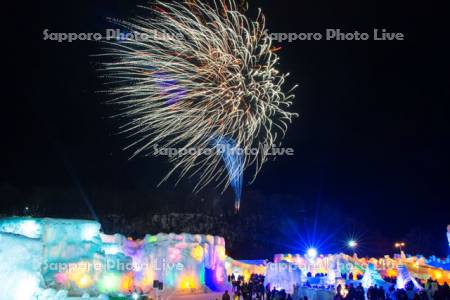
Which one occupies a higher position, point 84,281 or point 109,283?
point 84,281

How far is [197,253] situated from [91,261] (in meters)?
8.75

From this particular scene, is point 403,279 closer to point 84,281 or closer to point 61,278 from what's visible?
point 84,281

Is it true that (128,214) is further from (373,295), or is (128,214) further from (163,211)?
(373,295)

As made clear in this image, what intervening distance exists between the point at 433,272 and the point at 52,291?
28.2 m

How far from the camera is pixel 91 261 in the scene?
23.4 metres

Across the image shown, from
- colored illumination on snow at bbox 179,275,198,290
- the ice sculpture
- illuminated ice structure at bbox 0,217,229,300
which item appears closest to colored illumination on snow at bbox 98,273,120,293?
illuminated ice structure at bbox 0,217,229,300

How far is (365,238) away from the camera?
7138 cm

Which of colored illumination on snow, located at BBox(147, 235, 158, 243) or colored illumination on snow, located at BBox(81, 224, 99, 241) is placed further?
colored illumination on snow, located at BBox(147, 235, 158, 243)

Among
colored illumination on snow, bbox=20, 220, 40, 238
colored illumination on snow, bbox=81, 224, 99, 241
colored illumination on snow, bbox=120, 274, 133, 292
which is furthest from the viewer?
colored illumination on snow, bbox=81, 224, 99, 241

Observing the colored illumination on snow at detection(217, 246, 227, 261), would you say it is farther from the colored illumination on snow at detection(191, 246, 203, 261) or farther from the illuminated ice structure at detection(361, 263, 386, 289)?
the illuminated ice structure at detection(361, 263, 386, 289)

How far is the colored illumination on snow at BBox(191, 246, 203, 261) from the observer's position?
29.7 metres

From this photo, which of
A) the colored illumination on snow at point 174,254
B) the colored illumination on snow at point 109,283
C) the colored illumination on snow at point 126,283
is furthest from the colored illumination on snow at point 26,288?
the colored illumination on snow at point 174,254

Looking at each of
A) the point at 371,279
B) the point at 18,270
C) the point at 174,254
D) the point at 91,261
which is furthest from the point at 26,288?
the point at 371,279

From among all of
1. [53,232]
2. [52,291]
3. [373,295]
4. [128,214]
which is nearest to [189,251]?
[53,232]
